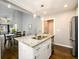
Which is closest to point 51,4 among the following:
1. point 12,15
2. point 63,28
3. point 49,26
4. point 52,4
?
point 52,4

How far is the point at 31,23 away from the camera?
6195 millimetres

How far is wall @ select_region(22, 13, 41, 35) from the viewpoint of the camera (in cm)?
Answer: 562

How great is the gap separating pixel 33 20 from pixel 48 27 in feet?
5.05

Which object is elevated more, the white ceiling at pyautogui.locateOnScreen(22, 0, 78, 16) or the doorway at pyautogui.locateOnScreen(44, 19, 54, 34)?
the white ceiling at pyautogui.locateOnScreen(22, 0, 78, 16)

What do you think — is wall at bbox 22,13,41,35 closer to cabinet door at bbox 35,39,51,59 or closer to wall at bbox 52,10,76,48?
wall at bbox 52,10,76,48

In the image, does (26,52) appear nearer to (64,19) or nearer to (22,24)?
(64,19)

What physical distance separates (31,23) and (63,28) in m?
2.95

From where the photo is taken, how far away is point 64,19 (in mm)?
4547

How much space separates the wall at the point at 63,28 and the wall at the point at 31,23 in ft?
4.87

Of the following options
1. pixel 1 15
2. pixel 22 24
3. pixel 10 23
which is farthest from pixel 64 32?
pixel 1 15

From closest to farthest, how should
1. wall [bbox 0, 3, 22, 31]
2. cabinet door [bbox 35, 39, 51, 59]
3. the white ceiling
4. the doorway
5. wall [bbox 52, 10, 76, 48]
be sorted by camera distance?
cabinet door [bbox 35, 39, 51, 59] < the white ceiling < wall [bbox 52, 10, 76, 48] < wall [bbox 0, 3, 22, 31] < the doorway

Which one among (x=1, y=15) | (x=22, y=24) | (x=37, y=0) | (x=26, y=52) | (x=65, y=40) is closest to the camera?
(x=26, y=52)

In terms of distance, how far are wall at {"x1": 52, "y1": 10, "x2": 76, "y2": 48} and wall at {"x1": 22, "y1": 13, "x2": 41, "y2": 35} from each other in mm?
1483

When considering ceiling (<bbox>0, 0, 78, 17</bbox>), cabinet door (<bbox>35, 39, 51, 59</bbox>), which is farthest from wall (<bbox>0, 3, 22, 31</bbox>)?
cabinet door (<bbox>35, 39, 51, 59</bbox>)
